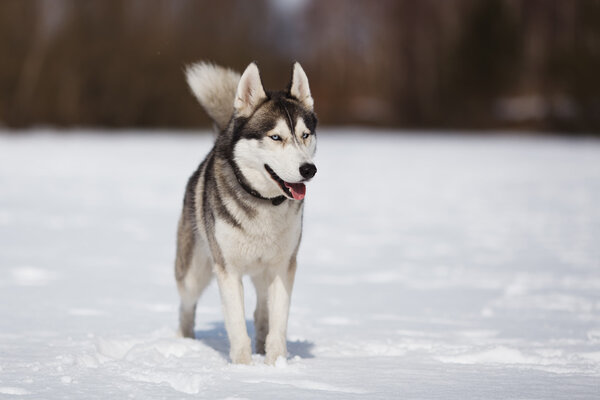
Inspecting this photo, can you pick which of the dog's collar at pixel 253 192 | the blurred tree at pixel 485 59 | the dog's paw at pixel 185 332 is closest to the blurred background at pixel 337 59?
the blurred tree at pixel 485 59

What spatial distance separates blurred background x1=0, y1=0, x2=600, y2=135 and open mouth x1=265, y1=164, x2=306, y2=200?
1614 centimetres

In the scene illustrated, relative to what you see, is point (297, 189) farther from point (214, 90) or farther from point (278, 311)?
point (214, 90)

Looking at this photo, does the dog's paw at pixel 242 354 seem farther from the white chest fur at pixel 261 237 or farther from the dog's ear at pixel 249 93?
the dog's ear at pixel 249 93

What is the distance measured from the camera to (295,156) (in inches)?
133

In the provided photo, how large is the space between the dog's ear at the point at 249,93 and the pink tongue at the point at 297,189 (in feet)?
1.58

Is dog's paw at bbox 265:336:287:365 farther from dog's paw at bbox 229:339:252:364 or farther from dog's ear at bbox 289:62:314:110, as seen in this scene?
dog's ear at bbox 289:62:314:110

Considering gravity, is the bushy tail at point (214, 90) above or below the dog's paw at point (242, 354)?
above

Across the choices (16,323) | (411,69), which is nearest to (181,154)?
(16,323)

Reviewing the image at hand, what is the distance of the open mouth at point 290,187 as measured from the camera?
11.3 ft

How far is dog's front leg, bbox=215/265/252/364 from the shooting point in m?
3.54

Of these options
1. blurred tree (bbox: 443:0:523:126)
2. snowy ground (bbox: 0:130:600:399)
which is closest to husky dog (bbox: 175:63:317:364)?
snowy ground (bbox: 0:130:600:399)

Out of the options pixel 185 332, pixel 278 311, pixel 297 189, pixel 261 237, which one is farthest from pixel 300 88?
pixel 185 332

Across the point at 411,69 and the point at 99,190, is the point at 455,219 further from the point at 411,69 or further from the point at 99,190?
the point at 411,69

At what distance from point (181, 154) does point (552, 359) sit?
14805mm
